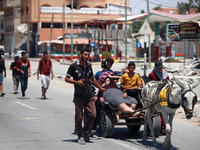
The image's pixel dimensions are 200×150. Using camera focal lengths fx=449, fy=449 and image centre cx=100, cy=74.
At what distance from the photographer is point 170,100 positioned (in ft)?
26.9

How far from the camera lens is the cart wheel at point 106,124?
938 cm

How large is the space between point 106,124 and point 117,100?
0.55 metres

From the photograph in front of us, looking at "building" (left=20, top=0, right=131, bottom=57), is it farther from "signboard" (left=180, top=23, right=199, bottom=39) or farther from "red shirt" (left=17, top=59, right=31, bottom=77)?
"red shirt" (left=17, top=59, right=31, bottom=77)

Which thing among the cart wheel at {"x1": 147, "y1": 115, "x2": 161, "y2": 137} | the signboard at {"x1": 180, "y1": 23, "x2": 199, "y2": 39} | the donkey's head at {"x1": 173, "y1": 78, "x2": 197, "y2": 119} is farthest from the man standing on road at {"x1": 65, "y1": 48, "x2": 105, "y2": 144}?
the signboard at {"x1": 180, "y1": 23, "x2": 199, "y2": 39}

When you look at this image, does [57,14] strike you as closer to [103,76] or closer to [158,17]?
[158,17]

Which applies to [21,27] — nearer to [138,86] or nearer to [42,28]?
[42,28]

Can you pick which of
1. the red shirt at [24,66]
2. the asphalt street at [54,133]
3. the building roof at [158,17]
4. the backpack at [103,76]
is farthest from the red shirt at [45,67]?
the building roof at [158,17]

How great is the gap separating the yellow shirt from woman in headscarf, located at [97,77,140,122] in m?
0.23

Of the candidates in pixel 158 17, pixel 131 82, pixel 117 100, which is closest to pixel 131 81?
pixel 131 82

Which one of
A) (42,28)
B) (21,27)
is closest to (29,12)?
(42,28)

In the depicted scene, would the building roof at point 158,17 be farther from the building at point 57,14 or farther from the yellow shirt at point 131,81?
the yellow shirt at point 131,81

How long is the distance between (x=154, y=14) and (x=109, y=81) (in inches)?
1633

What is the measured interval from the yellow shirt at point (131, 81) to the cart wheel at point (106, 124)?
0.74 m

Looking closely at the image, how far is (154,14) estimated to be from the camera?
5038 centimetres
